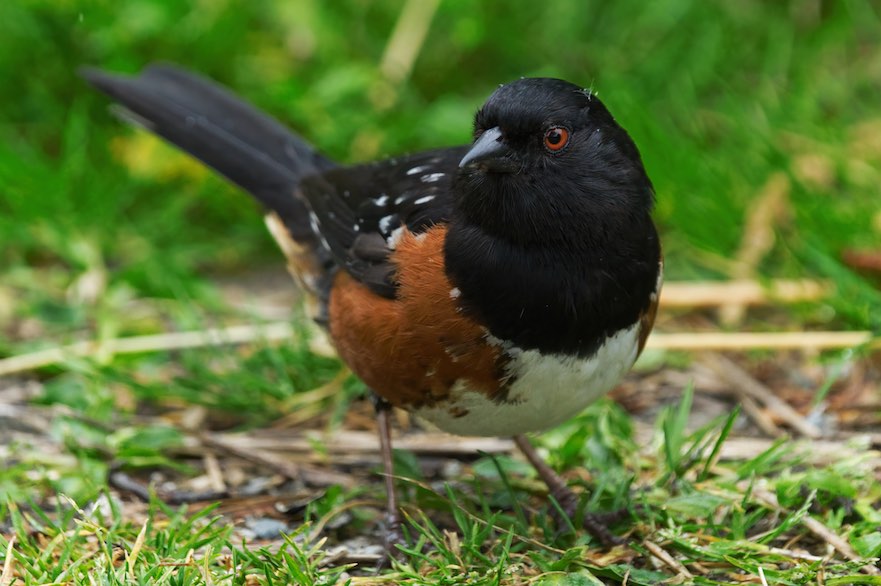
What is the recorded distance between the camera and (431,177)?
2.84m

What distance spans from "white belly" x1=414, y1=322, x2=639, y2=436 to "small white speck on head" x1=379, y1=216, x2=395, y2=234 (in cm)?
47

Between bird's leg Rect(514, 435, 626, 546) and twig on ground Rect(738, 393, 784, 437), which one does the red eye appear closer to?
bird's leg Rect(514, 435, 626, 546)

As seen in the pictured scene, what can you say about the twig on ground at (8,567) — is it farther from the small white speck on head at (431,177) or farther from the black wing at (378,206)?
the small white speck on head at (431,177)

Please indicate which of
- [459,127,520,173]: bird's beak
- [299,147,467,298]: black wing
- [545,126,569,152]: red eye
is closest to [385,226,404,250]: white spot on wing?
[299,147,467,298]: black wing

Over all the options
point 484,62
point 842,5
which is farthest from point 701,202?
point 842,5

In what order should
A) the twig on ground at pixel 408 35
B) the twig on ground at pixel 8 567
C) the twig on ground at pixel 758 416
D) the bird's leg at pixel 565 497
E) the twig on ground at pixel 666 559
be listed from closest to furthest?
the twig on ground at pixel 8 567 → the twig on ground at pixel 666 559 → the bird's leg at pixel 565 497 → the twig on ground at pixel 758 416 → the twig on ground at pixel 408 35

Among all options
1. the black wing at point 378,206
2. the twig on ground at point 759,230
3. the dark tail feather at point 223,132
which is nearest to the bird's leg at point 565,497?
the black wing at point 378,206

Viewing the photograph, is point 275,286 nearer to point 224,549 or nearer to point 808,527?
point 224,549

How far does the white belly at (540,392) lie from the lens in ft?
8.02

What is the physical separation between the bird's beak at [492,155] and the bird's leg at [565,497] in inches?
32.0

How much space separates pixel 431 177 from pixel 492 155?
45 cm

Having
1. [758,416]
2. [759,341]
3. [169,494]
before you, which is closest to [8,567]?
[169,494]

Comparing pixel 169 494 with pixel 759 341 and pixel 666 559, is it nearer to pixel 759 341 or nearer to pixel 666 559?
pixel 666 559

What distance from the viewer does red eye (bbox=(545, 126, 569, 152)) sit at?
245 centimetres
